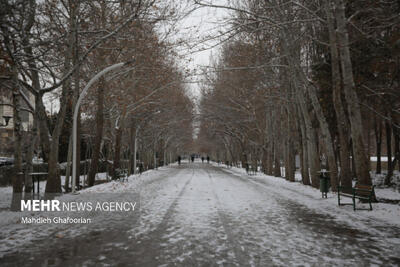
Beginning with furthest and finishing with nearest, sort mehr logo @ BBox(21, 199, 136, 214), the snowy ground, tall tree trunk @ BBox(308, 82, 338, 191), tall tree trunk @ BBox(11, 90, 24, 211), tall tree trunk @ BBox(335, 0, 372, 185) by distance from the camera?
1. tall tree trunk @ BBox(308, 82, 338, 191)
2. tall tree trunk @ BBox(335, 0, 372, 185)
3. mehr logo @ BBox(21, 199, 136, 214)
4. tall tree trunk @ BBox(11, 90, 24, 211)
5. the snowy ground

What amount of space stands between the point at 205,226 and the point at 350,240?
3.11 meters

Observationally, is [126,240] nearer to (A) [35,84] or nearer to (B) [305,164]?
(A) [35,84]

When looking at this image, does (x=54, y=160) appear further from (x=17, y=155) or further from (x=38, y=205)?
(x=38, y=205)

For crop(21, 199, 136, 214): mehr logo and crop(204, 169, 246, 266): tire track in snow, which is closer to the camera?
crop(204, 169, 246, 266): tire track in snow

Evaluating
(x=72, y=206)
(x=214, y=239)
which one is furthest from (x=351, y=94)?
(x=72, y=206)

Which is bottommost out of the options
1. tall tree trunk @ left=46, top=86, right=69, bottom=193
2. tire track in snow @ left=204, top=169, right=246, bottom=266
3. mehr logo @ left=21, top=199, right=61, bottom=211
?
tire track in snow @ left=204, top=169, right=246, bottom=266

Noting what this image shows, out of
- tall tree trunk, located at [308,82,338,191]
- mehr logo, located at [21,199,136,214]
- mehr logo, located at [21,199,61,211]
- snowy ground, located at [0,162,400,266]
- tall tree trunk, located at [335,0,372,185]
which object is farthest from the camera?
tall tree trunk, located at [308,82,338,191]

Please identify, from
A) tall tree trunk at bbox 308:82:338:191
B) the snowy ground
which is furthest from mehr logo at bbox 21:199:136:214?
tall tree trunk at bbox 308:82:338:191

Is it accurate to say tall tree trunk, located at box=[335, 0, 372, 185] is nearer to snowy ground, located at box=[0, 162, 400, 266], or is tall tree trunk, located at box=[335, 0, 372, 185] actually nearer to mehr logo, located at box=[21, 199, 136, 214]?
snowy ground, located at box=[0, 162, 400, 266]

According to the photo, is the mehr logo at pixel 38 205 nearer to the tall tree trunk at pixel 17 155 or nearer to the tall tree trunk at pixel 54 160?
the tall tree trunk at pixel 17 155

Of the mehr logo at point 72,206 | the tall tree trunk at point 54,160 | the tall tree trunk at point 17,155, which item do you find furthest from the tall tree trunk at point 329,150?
the tall tree trunk at point 17,155

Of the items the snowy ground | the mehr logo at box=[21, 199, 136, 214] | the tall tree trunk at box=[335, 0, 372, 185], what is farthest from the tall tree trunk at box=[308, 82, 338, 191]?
the mehr logo at box=[21, 199, 136, 214]

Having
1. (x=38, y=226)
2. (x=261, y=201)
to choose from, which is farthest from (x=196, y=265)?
(x=261, y=201)

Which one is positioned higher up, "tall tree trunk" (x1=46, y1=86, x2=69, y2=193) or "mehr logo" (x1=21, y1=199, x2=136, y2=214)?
"tall tree trunk" (x1=46, y1=86, x2=69, y2=193)
